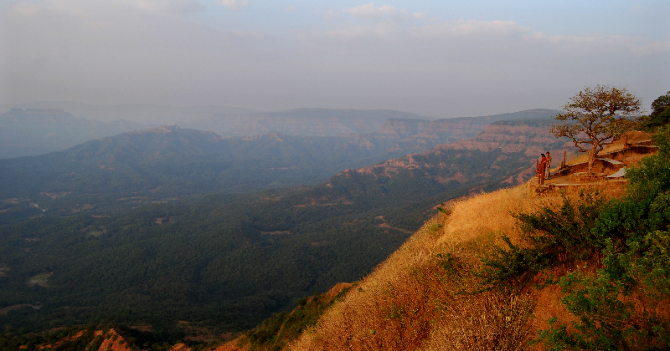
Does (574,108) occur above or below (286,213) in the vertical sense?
above

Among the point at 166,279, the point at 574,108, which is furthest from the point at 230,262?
the point at 574,108

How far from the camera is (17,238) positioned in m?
116

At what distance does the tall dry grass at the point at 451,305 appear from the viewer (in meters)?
7.82

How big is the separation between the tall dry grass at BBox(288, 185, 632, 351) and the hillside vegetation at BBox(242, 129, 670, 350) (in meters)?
0.04

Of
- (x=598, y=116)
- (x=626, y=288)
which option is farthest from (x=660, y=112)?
(x=626, y=288)

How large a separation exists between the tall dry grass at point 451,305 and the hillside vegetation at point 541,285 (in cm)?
4

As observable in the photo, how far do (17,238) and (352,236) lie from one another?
12649 centimetres

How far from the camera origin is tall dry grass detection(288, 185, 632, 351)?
308 inches

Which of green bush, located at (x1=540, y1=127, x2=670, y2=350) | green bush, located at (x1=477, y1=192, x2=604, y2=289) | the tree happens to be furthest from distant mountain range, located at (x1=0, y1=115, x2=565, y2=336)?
the tree

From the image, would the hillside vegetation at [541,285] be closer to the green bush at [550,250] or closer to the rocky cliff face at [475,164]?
the green bush at [550,250]

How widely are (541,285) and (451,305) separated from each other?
8.74 ft

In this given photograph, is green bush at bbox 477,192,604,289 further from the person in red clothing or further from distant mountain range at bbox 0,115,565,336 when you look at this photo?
distant mountain range at bbox 0,115,565,336

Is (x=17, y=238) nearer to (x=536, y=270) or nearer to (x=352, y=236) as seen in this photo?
(x=352, y=236)

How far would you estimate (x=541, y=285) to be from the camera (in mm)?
9156
